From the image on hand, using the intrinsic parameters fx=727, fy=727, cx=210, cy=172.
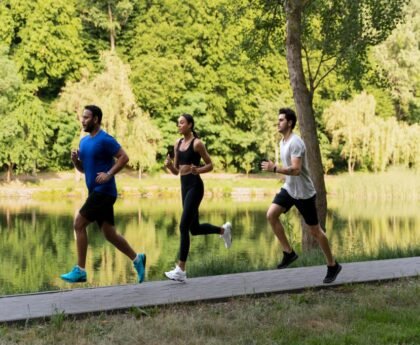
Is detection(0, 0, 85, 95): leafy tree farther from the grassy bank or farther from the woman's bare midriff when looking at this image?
the grassy bank

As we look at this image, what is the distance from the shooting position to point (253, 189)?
42.1 meters

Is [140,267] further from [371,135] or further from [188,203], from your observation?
[371,135]

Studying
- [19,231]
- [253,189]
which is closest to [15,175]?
[253,189]

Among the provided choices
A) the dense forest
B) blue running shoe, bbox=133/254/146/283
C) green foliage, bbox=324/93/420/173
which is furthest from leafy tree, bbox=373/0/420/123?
blue running shoe, bbox=133/254/146/283

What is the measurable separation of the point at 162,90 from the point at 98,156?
4133 cm

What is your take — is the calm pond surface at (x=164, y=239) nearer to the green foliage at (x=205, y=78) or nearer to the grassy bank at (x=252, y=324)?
the grassy bank at (x=252, y=324)

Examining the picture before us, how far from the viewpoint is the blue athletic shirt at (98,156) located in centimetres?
761

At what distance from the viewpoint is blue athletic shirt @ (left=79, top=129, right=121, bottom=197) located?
25.0 ft

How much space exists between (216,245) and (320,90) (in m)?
36.5

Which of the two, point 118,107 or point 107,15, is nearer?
point 118,107

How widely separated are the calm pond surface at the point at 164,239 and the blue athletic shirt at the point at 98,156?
92.6 inches

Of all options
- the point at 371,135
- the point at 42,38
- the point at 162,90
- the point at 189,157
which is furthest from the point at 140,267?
the point at 162,90

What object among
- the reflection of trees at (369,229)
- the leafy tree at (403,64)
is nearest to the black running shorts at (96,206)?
the reflection of trees at (369,229)

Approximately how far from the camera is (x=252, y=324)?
6.06m
